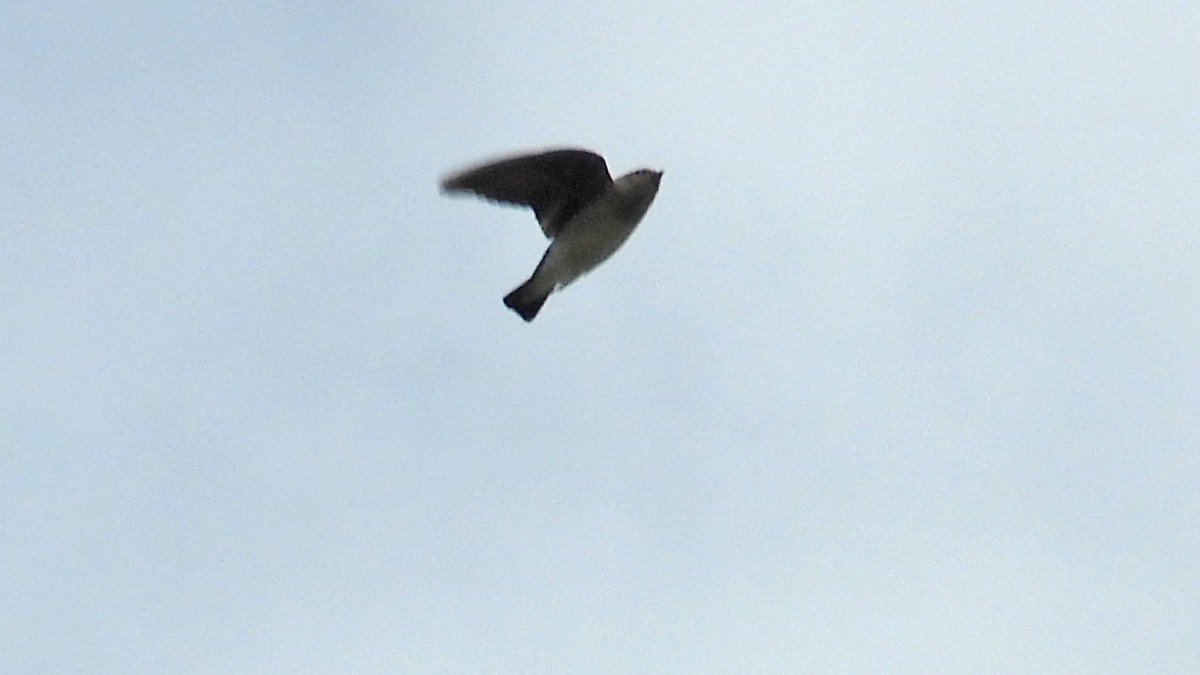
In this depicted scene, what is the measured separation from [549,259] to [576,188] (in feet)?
1.91

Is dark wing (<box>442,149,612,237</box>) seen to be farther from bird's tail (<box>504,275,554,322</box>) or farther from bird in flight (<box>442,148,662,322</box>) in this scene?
bird's tail (<box>504,275,554,322</box>)

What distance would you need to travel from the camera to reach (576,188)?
1814 centimetres

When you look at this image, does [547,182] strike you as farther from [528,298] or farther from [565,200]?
Answer: [528,298]

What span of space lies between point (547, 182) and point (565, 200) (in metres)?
0.20

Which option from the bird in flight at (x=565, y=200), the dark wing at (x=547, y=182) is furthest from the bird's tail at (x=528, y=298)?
the dark wing at (x=547, y=182)

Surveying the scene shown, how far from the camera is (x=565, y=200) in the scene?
59.8 feet

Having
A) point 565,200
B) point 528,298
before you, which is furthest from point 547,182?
point 528,298

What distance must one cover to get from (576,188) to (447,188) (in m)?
1.09

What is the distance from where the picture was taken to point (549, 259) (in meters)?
18.0

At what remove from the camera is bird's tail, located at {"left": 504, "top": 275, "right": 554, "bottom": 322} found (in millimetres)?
18328

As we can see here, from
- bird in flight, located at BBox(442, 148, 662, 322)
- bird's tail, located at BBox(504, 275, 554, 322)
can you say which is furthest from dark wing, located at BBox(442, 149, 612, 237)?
bird's tail, located at BBox(504, 275, 554, 322)

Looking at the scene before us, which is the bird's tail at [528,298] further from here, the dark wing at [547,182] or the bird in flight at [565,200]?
the dark wing at [547,182]

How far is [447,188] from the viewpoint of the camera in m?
17.5

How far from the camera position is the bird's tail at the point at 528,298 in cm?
1833
